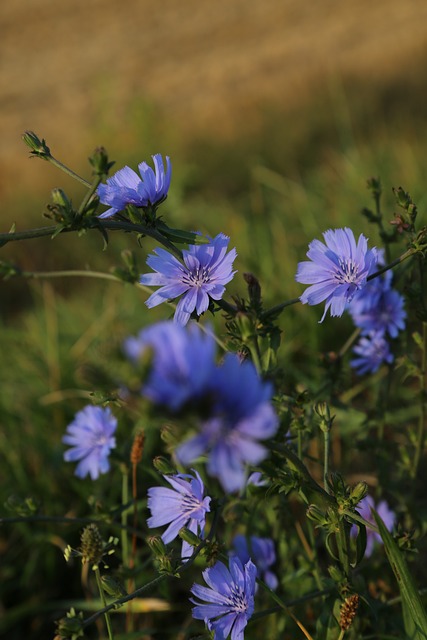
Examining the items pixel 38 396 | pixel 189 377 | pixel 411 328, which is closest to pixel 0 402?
pixel 38 396

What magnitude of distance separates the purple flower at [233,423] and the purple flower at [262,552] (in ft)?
2.71

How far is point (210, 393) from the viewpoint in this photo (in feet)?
2.06

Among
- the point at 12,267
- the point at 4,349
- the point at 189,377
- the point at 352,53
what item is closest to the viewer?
the point at 189,377

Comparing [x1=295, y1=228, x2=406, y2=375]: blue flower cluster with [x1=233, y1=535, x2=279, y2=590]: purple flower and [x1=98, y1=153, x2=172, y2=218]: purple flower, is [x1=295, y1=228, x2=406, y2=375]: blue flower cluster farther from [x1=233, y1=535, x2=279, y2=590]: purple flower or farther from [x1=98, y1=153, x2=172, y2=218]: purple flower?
[x1=233, y1=535, x2=279, y2=590]: purple flower

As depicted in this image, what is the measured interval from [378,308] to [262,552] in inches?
21.8

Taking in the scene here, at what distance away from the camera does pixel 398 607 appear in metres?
1.45

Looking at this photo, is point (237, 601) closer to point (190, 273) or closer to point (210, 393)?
point (190, 273)

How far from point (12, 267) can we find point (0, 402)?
5.14 ft

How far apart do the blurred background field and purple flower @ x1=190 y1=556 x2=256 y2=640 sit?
40cm

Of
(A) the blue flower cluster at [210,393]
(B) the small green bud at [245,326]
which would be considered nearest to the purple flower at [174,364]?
(A) the blue flower cluster at [210,393]

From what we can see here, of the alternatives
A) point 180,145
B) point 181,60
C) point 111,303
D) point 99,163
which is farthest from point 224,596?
point 181,60

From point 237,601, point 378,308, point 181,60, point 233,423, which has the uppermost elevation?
point 181,60

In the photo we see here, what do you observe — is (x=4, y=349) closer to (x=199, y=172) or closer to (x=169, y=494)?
(x=169, y=494)

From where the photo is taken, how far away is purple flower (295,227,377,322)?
1051mm
